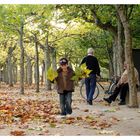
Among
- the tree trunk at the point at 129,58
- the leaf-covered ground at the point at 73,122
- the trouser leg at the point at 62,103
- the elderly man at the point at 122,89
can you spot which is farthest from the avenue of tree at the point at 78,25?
the trouser leg at the point at 62,103

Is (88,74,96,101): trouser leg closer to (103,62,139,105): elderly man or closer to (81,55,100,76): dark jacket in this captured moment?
(81,55,100,76): dark jacket

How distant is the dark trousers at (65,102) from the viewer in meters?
12.2

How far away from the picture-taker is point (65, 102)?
12.4m

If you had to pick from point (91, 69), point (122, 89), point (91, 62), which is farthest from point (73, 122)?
point (122, 89)

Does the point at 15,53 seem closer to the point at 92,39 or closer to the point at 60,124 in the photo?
the point at 92,39

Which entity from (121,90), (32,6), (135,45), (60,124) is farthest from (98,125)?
(135,45)

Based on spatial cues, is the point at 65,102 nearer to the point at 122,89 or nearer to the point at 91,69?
the point at 91,69

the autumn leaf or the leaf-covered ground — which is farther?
the leaf-covered ground

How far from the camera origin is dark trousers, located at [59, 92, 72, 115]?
480 inches

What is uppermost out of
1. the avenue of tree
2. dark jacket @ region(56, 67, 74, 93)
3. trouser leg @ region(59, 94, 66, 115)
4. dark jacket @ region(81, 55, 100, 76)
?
the avenue of tree

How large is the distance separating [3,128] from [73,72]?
9.07 ft

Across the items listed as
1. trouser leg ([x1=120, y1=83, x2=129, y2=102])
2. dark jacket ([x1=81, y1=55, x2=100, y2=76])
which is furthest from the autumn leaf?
trouser leg ([x1=120, y1=83, x2=129, y2=102])

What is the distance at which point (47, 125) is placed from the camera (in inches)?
412

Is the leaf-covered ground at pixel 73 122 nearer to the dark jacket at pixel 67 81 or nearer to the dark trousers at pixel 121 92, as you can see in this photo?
the dark jacket at pixel 67 81
